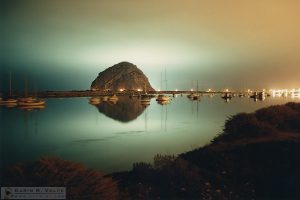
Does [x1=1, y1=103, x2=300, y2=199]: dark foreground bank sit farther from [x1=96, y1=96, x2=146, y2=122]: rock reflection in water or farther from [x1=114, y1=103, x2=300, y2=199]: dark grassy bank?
[x1=96, y1=96, x2=146, y2=122]: rock reflection in water

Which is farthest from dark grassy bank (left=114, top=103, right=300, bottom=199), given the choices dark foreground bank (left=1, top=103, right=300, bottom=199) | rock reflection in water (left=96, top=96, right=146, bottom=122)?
rock reflection in water (left=96, top=96, right=146, bottom=122)

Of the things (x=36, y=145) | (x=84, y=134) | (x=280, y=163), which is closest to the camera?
(x=280, y=163)

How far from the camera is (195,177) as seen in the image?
12430 mm

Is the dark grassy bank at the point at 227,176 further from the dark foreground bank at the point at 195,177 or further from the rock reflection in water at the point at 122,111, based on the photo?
the rock reflection in water at the point at 122,111

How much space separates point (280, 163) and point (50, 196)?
1014cm

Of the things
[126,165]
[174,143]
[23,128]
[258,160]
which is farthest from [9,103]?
[258,160]

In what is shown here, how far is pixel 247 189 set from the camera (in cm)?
1203

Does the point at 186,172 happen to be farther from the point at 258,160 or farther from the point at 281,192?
the point at 258,160

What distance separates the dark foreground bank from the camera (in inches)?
372

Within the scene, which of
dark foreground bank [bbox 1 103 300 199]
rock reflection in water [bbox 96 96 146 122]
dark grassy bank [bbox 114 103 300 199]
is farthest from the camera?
rock reflection in water [bbox 96 96 146 122]

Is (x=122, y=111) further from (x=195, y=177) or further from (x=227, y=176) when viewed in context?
(x=195, y=177)

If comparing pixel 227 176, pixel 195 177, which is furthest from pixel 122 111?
pixel 195 177

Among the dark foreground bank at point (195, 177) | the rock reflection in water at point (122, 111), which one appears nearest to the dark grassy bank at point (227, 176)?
the dark foreground bank at point (195, 177)

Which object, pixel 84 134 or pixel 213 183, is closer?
pixel 213 183
